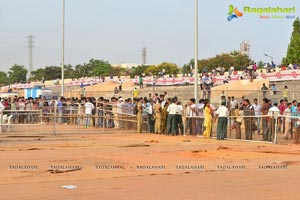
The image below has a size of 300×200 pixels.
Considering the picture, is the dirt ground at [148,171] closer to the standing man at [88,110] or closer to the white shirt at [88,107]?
the standing man at [88,110]

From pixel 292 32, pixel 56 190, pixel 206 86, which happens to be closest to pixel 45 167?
pixel 56 190

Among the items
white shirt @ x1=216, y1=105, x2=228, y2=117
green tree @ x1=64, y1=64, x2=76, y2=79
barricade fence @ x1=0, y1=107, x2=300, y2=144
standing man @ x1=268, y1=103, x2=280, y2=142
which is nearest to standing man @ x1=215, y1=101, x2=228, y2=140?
white shirt @ x1=216, y1=105, x2=228, y2=117

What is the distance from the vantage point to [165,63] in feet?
378

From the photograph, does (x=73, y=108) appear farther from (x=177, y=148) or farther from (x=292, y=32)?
(x=292, y=32)

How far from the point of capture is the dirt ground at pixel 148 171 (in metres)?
9.98

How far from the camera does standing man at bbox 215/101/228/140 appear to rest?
77.0ft

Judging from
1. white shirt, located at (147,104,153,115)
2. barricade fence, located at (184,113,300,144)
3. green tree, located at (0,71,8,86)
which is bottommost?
barricade fence, located at (184,113,300,144)

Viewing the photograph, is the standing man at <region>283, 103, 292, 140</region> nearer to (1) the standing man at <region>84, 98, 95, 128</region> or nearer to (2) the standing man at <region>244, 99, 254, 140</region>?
(2) the standing man at <region>244, 99, 254, 140</region>

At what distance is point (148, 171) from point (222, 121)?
11.0 metres

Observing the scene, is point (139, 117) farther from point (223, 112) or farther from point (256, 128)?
point (256, 128)

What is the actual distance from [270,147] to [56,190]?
1133cm

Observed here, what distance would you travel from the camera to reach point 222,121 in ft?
77.2

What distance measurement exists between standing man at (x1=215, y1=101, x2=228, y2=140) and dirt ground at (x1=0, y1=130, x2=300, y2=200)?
3.83 metres

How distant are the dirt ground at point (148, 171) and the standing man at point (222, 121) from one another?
12.5 feet
